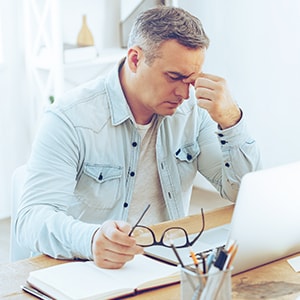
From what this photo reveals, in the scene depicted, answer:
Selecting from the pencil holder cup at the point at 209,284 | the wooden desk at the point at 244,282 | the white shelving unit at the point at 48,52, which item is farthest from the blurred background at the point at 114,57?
the pencil holder cup at the point at 209,284

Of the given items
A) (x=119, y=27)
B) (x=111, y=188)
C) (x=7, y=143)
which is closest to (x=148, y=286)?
(x=111, y=188)

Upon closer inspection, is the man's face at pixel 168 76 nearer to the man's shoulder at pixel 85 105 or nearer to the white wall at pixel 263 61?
the man's shoulder at pixel 85 105

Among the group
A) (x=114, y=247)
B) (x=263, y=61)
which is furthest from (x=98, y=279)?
(x=263, y=61)

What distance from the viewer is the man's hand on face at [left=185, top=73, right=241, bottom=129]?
1942mm

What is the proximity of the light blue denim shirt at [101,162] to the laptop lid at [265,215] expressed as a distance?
1.23ft

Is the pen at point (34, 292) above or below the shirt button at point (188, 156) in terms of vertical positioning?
below

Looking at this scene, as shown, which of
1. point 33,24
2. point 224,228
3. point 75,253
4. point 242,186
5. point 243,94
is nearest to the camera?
point 242,186

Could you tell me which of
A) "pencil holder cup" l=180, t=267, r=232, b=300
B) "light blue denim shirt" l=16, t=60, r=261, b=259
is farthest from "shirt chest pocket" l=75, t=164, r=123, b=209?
"pencil holder cup" l=180, t=267, r=232, b=300

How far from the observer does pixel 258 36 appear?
4047mm

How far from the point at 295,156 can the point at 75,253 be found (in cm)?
259

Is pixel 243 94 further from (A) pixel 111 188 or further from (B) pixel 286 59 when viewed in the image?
(A) pixel 111 188

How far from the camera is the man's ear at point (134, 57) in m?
1.95

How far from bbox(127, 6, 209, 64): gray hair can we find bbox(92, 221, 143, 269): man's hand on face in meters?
0.58

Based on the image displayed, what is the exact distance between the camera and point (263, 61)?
4.06 meters
